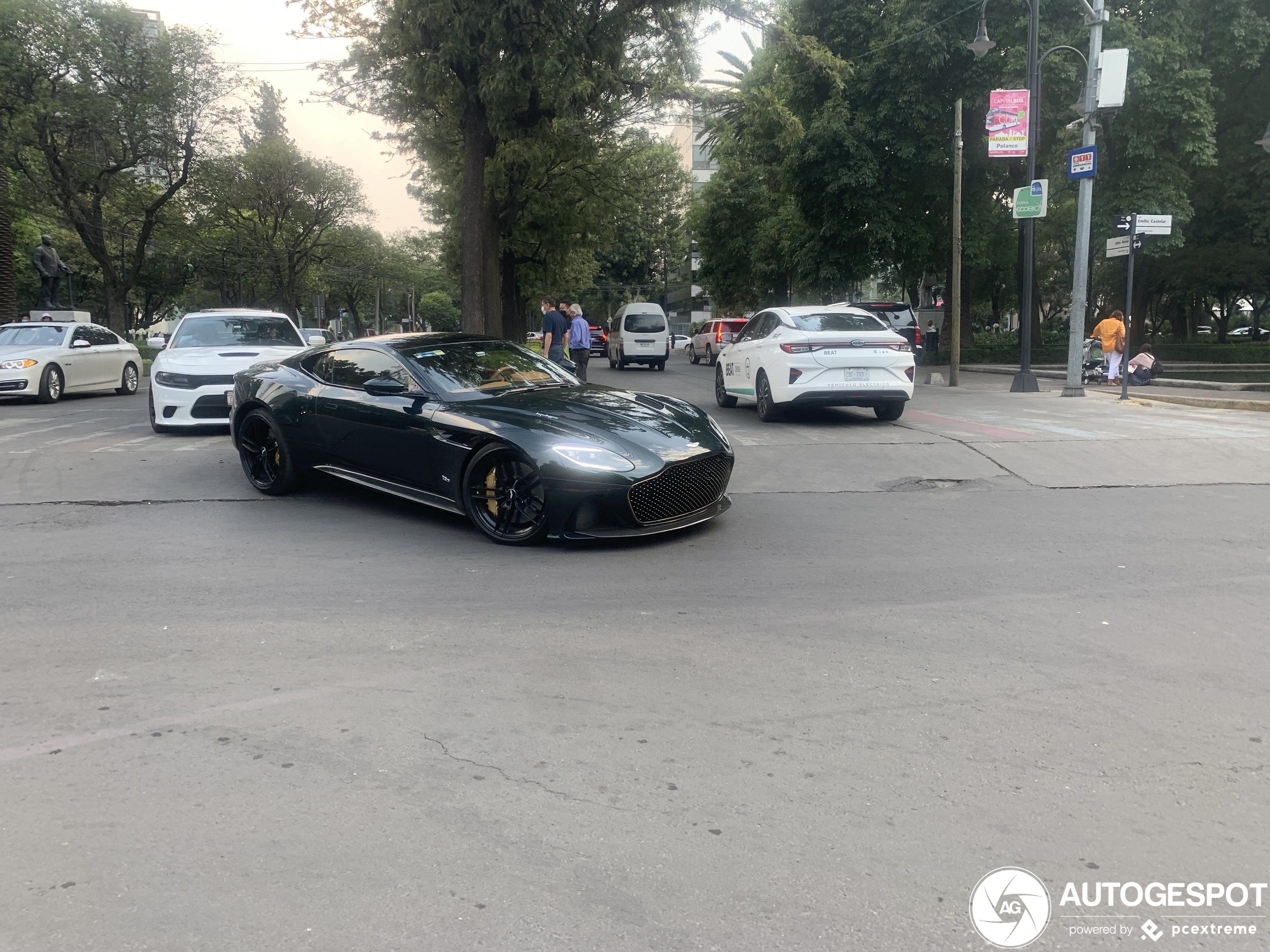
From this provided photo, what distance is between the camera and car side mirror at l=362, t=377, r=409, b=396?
7.35 meters

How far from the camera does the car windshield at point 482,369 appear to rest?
752 cm

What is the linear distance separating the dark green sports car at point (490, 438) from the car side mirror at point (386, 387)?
0.01m

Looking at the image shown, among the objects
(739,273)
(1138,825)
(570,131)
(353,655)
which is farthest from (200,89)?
(1138,825)

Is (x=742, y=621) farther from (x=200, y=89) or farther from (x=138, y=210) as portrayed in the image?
(x=138, y=210)

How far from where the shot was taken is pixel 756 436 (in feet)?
41.0

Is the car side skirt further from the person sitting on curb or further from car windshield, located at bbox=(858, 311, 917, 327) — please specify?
car windshield, located at bbox=(858, 311, 917, 327)

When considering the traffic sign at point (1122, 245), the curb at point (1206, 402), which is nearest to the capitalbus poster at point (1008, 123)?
the traffic sign at point (1122, 245)

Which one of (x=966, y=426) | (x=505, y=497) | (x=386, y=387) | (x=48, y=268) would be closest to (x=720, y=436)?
(x=505, y=497)

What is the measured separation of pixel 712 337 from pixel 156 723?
32.6 metres

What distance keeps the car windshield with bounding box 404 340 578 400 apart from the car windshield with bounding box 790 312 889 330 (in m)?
5.41

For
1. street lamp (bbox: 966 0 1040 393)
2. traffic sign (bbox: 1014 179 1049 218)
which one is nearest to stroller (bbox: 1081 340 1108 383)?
street lamp (bbox: 966 0 1040 393)

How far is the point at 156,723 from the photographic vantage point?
12.8 ft

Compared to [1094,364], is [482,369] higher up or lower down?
higher up

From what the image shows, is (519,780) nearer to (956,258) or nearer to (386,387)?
(386,387)
